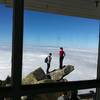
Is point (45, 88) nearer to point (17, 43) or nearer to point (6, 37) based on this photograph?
point (17, 43)

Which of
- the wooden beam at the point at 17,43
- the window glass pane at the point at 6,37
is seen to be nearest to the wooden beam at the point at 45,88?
the wooden beam at the point at 17,43

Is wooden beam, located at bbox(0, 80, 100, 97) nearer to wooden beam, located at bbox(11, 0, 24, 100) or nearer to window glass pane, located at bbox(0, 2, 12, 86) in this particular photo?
wooden beam, located at bbox(11, 0, 24, 100)

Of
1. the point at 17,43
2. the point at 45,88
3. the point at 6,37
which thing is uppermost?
the point at 6,37

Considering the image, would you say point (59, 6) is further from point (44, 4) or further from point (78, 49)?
point (78, 49)

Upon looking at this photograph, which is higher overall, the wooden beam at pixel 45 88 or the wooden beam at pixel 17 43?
the wooden beam at pixel 17 43

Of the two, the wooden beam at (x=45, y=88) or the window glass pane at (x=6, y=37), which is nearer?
the wooden beam at (x=45, y=88)

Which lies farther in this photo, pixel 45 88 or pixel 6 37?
pixel 6 37

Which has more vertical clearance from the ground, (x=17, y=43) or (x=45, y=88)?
(x=17, y=43)

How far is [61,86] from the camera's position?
4.41 feet

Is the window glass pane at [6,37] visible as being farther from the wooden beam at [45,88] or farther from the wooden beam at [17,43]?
the wooden beam at [45,88]

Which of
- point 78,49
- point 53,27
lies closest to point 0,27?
point 53,27

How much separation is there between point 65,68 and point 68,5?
3672 mm

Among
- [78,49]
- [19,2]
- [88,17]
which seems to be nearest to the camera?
[19,2]

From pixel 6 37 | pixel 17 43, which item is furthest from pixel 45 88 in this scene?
pixel 6 37
